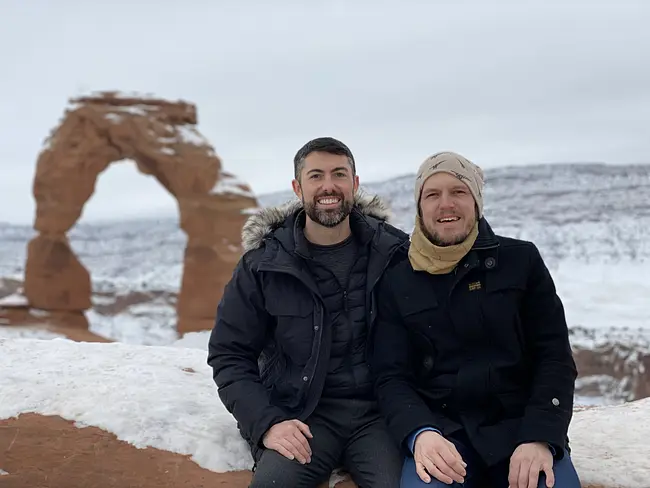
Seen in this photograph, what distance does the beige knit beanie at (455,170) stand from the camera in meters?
→ 2.57

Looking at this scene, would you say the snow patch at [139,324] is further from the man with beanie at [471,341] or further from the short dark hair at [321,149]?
the man with beanie at [471,341]

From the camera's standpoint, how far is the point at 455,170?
256cm

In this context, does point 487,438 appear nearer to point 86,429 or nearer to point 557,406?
point 557,406

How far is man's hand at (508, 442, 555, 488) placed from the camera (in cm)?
233

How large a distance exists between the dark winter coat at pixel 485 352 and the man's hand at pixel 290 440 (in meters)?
0.34

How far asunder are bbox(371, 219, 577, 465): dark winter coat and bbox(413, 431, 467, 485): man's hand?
0.08 metres

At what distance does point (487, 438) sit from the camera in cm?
249

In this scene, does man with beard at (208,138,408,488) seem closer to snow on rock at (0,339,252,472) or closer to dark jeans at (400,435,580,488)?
dark jeans at (400,435,580,488)

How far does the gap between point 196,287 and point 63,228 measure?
3.86m

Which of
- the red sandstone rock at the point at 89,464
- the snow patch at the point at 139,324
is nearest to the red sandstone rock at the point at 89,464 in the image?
the red sandstone rock at the point at 89,464

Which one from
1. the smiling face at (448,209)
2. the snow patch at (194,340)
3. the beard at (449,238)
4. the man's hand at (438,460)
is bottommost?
the snow patch at (194,340)

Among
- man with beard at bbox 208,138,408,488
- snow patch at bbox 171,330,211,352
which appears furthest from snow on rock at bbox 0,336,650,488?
snow patch at bbox 171,330,211,352

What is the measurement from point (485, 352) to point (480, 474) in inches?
19.0

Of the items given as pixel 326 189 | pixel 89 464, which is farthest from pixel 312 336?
pixel 89 464
